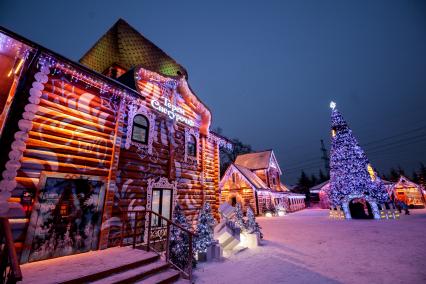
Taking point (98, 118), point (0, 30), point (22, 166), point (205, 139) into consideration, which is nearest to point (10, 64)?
point (0, 30)

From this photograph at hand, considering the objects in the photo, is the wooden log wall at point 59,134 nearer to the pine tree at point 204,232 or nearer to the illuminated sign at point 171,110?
the illuminated sign at point 171,110

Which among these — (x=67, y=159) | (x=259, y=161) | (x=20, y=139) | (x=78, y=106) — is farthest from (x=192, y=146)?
(x=259, y=161)

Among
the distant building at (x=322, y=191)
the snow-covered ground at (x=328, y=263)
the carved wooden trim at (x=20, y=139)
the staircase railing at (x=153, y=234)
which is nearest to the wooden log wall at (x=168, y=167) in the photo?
the staircase railing at (x=153, y=234)

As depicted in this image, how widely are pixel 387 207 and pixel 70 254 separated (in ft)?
79.6

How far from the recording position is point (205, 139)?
1277 centimetres

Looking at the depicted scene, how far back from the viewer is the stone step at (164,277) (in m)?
4.90

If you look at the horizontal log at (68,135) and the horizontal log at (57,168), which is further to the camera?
the horizontal log at (68,135)

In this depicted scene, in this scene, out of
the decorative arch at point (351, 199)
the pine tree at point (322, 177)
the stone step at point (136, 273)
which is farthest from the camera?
the pine tree at point (322, 177)

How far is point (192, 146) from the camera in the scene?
1202 centimetres

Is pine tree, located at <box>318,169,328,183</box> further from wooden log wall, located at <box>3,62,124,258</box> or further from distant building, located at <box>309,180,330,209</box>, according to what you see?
wooden log wall, located at <box>3,62,124,258</box>

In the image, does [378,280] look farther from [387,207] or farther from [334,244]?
[387,207]

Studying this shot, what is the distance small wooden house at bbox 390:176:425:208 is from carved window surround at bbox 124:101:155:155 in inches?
1477

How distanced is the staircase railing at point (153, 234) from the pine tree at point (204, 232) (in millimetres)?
655

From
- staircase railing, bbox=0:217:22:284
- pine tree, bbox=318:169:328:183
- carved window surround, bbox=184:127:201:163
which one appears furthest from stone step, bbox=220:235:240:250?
pine tree, bbox=318:169:328:183
